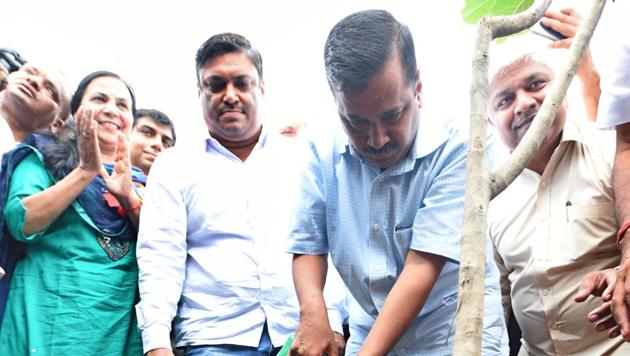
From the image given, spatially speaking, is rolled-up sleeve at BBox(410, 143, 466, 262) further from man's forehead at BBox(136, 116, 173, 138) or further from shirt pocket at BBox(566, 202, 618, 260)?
man's forehead at BBox(136, 116, 173, 138)

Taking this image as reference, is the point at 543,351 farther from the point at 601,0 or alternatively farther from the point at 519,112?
the point at 601,0

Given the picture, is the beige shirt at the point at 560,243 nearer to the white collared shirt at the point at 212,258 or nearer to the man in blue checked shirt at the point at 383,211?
the man in blue checked shirt at the point at 383,211

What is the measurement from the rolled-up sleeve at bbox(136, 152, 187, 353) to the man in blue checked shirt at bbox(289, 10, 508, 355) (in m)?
0.51

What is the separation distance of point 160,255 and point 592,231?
1.35m

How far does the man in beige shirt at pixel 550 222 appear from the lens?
7.45 ft

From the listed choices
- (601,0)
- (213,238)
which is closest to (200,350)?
(213,238)

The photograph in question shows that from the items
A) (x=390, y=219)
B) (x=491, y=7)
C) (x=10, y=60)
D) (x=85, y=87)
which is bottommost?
(x=390, y=219)

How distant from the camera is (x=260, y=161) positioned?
9.02 feet

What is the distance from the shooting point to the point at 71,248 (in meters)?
2.43

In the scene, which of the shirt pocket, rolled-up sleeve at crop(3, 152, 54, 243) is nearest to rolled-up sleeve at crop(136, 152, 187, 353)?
rolled-up sleeve at crop(3, 152, 54, 243)

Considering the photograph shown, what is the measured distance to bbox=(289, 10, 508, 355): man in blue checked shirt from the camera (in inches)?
74.2

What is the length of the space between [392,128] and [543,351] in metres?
0.97

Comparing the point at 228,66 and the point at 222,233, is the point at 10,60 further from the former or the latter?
the point at 222,233

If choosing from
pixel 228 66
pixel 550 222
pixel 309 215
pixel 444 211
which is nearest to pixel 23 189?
pixel 228 66
